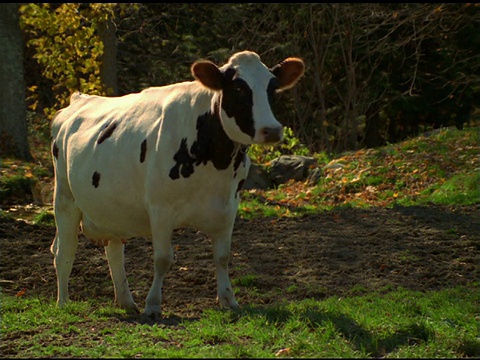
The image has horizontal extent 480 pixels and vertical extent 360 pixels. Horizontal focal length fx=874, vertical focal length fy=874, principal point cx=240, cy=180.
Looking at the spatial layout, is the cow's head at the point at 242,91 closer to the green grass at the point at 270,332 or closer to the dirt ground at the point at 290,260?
the green grass at the point at 270,332

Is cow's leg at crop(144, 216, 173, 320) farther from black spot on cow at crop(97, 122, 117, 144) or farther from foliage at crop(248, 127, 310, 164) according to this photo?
foliage at crop(248, 127, 310, 164)

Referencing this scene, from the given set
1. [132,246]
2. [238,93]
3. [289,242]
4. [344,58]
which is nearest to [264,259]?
[289,242]

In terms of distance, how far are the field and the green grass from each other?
0.5 inches

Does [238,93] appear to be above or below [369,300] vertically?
above

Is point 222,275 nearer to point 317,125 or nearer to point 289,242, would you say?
point 289,242

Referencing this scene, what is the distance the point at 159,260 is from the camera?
7.38 m

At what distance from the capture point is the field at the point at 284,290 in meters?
5.90

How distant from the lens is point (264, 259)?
997 cm

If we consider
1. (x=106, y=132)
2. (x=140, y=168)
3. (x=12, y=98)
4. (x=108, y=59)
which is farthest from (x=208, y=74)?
(x=108, y=59)

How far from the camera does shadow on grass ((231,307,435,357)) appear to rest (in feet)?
19.1

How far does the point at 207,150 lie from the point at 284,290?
2.04 m

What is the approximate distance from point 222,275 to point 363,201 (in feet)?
23.9

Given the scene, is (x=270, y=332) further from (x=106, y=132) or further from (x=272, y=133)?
(x=106, y=132)

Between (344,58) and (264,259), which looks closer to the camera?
(264,259)
